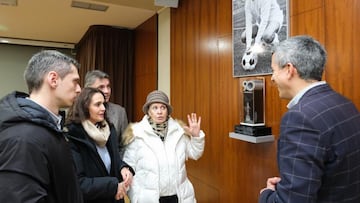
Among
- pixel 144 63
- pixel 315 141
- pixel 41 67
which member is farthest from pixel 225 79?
pixel 144 63

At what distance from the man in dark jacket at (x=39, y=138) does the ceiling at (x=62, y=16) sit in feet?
9.03

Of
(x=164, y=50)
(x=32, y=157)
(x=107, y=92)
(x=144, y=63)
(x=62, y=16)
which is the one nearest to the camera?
(x=32, y=157)

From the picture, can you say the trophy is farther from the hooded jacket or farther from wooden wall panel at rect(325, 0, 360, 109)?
the hooded jacket

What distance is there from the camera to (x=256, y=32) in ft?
7.38

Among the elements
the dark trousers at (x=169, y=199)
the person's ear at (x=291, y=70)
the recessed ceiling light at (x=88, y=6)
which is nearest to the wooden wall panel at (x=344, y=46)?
the person's ear at (x=291, y=70)

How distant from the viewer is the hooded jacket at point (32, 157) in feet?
2.99

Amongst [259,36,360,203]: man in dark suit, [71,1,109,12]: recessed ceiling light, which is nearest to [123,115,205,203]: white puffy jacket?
[259,36,360,203]: man in dark suit

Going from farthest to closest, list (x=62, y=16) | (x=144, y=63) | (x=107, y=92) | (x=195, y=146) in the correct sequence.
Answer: (x=144, y=63) < (x=62, y=16) < (x=107, y=92) < (x=195, y=146)

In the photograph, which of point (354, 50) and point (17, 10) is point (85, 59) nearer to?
point (17, 10)

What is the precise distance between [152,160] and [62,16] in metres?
3.52

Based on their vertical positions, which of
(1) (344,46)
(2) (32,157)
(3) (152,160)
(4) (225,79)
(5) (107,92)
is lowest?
(3) (152,160)

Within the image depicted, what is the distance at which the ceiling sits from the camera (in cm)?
385

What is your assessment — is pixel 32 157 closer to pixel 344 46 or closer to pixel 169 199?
pixel 169 199

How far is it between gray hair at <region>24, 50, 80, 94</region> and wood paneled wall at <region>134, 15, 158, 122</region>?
3094mm
